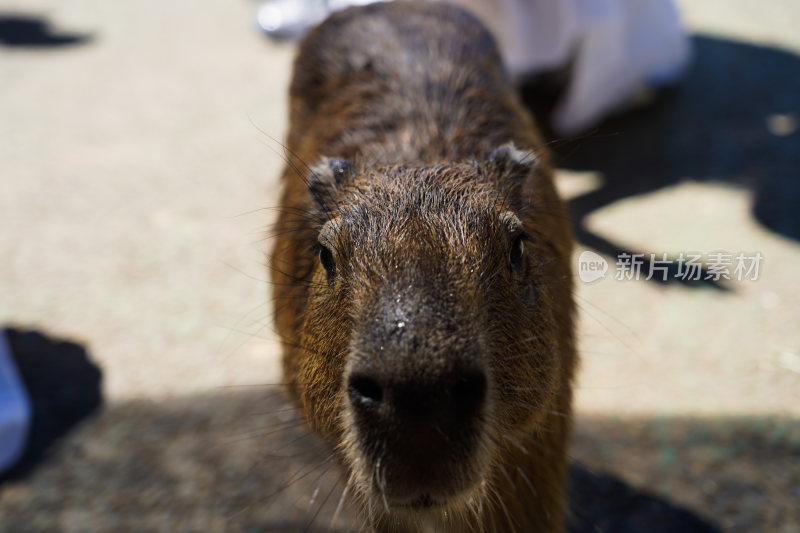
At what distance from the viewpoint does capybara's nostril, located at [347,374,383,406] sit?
175 centimetres

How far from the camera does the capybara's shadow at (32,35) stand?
9234 mm

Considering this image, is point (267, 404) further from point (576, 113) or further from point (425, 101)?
point (576, 113)

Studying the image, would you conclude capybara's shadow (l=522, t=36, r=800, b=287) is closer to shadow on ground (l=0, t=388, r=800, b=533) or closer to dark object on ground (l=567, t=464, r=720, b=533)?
shadow on ground (l=0, t=388, r=800, b=533)

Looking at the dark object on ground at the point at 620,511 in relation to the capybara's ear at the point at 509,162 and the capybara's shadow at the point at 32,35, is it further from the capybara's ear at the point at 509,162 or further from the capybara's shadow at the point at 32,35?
the capybara's shadow at the point at 32,35

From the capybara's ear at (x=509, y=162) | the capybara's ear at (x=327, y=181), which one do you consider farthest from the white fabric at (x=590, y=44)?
the capybara's ear at (x=327, y=181)

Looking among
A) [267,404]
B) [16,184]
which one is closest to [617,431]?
[267,404]

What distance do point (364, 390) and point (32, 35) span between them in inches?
385

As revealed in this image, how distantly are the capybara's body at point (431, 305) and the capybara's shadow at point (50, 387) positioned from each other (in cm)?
164

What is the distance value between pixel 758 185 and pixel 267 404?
4464 mm

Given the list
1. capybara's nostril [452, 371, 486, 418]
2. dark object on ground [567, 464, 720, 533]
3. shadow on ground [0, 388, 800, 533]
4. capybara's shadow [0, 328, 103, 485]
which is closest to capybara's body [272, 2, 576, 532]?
capybara's nostril [452, 371, 486, 418]

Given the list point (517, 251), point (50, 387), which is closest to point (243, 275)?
point (50, 387)

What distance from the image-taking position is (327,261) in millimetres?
2287

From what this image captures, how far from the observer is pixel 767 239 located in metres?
5.31

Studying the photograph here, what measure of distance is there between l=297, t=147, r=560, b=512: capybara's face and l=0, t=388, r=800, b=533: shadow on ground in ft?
4.11
